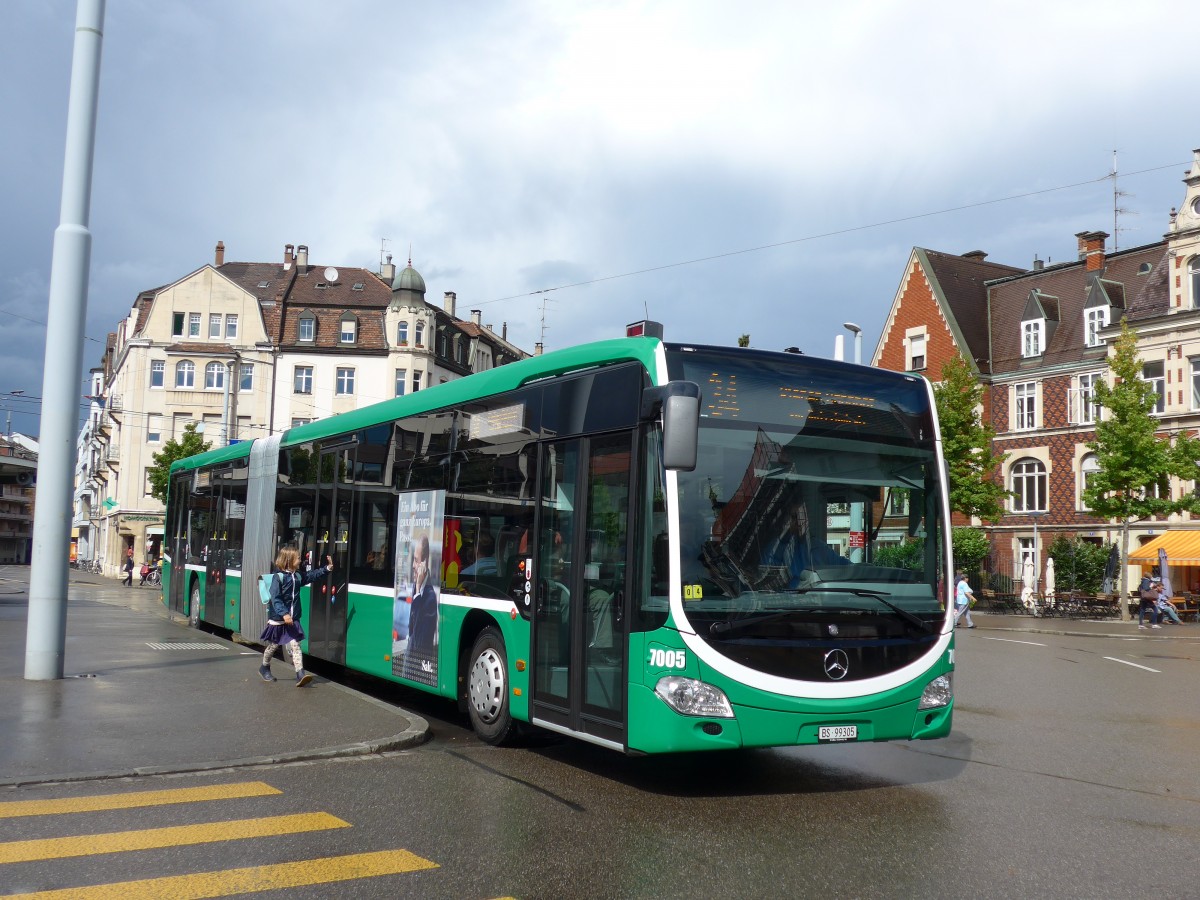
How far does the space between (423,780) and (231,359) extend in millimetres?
65303

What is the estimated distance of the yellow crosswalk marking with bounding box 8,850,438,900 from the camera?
555 centimetres

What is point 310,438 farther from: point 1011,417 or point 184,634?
point 1011,417

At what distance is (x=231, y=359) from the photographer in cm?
7025

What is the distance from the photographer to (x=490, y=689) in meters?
9.91

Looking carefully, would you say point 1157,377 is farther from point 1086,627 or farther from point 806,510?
point 806,510

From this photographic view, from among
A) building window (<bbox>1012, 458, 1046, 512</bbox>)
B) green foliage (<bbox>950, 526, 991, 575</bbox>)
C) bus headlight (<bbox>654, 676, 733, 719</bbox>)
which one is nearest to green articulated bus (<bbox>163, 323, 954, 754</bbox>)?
bus headlight (<bbox>654, 676, 733, 719</bbox>)

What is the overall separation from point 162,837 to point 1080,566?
42994 mm

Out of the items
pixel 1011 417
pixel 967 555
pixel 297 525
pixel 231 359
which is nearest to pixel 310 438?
pixel 297 525

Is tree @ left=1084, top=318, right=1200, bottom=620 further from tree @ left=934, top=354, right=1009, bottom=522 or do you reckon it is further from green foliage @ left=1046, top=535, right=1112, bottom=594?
green foliage @ left=1046, top=535, right=1112, bottom=594

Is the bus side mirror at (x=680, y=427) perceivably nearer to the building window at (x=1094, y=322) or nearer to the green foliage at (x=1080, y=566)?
the green foliage at (x=1080, y=566)

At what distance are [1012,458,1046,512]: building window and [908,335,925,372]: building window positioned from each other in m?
6.90

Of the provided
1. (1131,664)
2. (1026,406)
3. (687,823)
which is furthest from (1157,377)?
(687,823)

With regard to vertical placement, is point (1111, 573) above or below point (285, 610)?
above

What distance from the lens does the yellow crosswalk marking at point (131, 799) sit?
284 inches
